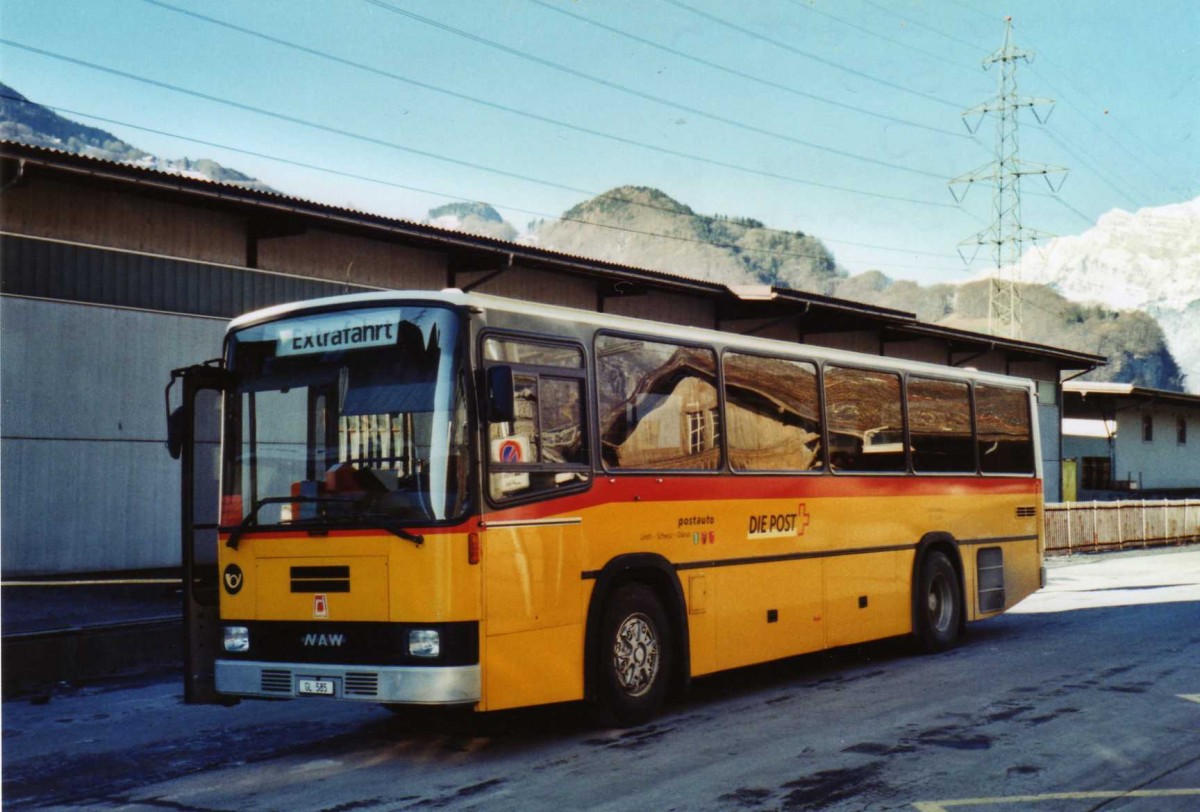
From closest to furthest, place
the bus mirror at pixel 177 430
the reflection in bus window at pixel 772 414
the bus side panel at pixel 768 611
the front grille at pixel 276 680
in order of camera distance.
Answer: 1. the front grille at pixel 276 680
2. the bus mirror at pixel 177 430
3. the bus side panel at pixel 768 611
4. the reflection in bus window at pixel 772 414

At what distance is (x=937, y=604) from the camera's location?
13.6 meters

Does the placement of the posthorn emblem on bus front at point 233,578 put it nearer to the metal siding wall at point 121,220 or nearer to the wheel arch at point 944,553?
the wheel arch at point 944,553

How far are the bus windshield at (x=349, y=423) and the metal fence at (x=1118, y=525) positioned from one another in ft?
83.1

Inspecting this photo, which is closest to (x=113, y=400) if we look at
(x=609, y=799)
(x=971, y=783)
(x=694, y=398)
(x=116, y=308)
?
(x=116, y=308)

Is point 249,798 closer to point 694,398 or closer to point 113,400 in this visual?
point 694,398

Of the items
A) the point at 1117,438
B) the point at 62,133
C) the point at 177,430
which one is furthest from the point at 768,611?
the point at 62,133

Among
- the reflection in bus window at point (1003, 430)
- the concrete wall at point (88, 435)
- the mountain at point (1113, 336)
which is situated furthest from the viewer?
the mountain at point (1113, 336)

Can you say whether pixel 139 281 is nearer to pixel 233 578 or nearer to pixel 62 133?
pixel 233 578

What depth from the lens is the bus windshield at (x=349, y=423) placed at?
795 centimetres

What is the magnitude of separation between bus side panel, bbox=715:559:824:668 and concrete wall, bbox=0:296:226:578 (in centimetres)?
954

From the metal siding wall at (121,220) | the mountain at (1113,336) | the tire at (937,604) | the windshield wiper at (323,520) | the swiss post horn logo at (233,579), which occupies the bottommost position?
the tire at (937,604)

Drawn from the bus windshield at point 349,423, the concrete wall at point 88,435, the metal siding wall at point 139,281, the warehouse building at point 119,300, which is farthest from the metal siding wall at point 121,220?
the bus windshield at point 349,423

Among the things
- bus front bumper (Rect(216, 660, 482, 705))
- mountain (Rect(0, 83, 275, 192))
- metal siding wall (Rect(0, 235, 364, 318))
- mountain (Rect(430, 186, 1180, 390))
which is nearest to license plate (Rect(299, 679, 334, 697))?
bus front bumper (Rect(216, 660, 482, 705))

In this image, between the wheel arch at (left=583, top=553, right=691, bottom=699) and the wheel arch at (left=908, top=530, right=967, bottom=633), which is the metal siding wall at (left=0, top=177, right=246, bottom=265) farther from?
the wheel arch at (left=908, top=530, right=967, bottom=633)
